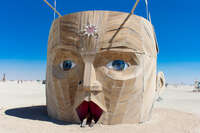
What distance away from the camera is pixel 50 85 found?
8.16m

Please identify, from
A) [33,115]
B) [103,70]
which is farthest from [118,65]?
[33,115]

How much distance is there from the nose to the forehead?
704mm

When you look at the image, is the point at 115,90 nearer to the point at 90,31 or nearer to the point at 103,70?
the point at 103,70

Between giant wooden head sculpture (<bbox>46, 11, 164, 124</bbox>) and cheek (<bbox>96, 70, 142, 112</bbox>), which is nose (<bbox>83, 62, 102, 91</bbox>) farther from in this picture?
cheek (<bbox>96, 70, 142, 112</bbox>)

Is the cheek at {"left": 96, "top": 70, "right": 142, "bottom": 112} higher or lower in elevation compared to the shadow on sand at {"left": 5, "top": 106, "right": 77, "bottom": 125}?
higher

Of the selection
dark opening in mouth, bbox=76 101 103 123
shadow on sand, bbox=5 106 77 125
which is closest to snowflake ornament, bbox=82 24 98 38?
dark opening in mouth, bbox=76 101 103 123

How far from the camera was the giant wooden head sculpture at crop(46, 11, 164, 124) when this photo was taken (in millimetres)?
7043

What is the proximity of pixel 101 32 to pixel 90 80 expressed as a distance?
1918mm

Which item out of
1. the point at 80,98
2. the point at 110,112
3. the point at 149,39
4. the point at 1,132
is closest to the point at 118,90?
the point at 110,112

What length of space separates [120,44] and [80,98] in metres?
2.59

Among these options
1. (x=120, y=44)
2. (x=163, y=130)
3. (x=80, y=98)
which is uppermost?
(x=120, y=44)

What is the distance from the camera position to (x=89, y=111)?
24.3 ft

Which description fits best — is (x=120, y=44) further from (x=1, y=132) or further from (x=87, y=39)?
(x=1, y=132)

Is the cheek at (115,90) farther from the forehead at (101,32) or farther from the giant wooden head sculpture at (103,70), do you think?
the forehead at (101,32)
